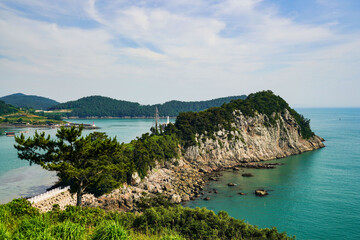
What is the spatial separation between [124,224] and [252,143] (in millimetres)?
66590

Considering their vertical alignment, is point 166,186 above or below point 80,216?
A: below

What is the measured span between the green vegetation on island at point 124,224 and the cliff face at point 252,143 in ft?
143

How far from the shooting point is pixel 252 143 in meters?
78.8

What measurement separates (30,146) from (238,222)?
68.6ft

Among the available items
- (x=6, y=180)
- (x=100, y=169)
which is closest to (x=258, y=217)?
(x=100, y=169)

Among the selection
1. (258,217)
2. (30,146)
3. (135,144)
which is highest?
(30,146)

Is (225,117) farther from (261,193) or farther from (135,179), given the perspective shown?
(135,179)

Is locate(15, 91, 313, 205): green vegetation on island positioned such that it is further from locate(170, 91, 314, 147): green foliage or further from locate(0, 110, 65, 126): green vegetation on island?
locate(0, 110, 65, 126): green vegetation on island

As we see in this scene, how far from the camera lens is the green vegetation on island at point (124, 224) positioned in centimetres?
1029

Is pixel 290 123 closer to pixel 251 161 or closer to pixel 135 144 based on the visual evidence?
pixel 251 161

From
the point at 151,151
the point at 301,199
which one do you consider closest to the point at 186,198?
the point at 151,151

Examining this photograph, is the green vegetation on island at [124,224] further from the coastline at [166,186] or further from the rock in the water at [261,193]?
the rock in the water at [261,193]

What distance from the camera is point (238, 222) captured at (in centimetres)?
2430

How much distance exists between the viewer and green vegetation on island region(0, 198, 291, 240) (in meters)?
10.3
